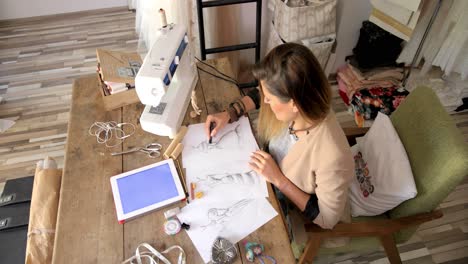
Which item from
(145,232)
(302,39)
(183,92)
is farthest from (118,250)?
(302,39)

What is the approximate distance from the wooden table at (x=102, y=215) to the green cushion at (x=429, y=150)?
52 centimetres

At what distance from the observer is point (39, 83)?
2.71 metres

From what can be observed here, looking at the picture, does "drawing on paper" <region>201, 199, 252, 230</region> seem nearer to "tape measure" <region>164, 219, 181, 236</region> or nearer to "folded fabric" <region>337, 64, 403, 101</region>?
"tape measure" <region>164, 219, 181, 236</region>

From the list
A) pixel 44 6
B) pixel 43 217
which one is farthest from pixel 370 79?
pixel 44 6

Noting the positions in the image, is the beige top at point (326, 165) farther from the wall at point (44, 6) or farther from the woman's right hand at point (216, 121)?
the wall at point (44, 6)

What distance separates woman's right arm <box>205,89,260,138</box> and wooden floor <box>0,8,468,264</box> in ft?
2.99

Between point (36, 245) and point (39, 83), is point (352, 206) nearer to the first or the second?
point (36, 245)

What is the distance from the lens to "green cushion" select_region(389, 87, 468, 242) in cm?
103

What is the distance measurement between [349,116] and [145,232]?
1862 millimetres

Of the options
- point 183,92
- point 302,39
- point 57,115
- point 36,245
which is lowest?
point 57,115

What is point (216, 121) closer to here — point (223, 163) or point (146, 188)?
point (223, 163)

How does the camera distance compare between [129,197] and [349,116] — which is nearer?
[129,197]

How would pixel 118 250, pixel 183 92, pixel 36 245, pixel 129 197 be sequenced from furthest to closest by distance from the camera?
pixel 183 92
pixel 36 245
pixel 129 197
pixel 118 250

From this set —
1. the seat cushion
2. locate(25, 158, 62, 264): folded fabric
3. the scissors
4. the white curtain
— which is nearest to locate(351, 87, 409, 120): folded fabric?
the white curtain
